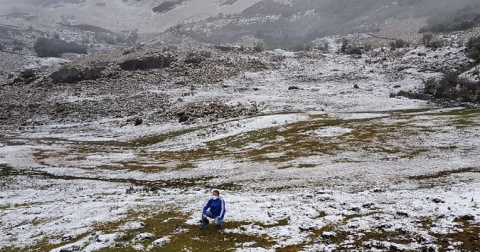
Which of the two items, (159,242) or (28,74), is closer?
(159,242)

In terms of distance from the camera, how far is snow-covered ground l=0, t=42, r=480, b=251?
632 inches

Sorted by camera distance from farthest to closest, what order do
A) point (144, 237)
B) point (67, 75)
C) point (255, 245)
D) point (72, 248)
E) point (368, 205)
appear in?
1. point (67, 75)
2. point (368, 205)
3. point (144, 237)
4. point (72, 248)
5. point (255, 245)

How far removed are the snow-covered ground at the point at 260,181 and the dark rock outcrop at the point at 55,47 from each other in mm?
89087

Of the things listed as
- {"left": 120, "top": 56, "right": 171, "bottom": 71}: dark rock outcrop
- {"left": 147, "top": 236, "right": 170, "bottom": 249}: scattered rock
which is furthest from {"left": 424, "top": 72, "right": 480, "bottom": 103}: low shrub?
{"left": 120, "top": 56, "right": 171, "bottom": 71}: dark rock outcrop

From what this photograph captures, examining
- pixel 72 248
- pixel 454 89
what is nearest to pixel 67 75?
pixel 72 248

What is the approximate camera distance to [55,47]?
148000 mm

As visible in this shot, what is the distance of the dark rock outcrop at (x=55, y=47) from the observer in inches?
5620

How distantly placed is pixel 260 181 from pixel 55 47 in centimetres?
14926

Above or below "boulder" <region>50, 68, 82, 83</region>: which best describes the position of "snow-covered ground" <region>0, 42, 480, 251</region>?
below

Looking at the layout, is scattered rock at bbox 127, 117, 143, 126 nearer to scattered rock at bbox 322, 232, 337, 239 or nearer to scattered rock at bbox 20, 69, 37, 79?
scattered rock at bbox 20, 69, 37, 79

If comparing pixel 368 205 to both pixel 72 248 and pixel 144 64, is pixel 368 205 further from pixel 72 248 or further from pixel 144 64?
pixel 144 64

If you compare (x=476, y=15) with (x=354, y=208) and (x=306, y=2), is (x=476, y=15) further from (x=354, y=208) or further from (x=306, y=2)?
(x=354, y=208)

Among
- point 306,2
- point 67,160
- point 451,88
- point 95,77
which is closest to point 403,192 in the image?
point 67,160

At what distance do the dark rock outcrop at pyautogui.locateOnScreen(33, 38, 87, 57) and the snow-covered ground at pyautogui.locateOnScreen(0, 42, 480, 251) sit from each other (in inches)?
3507
